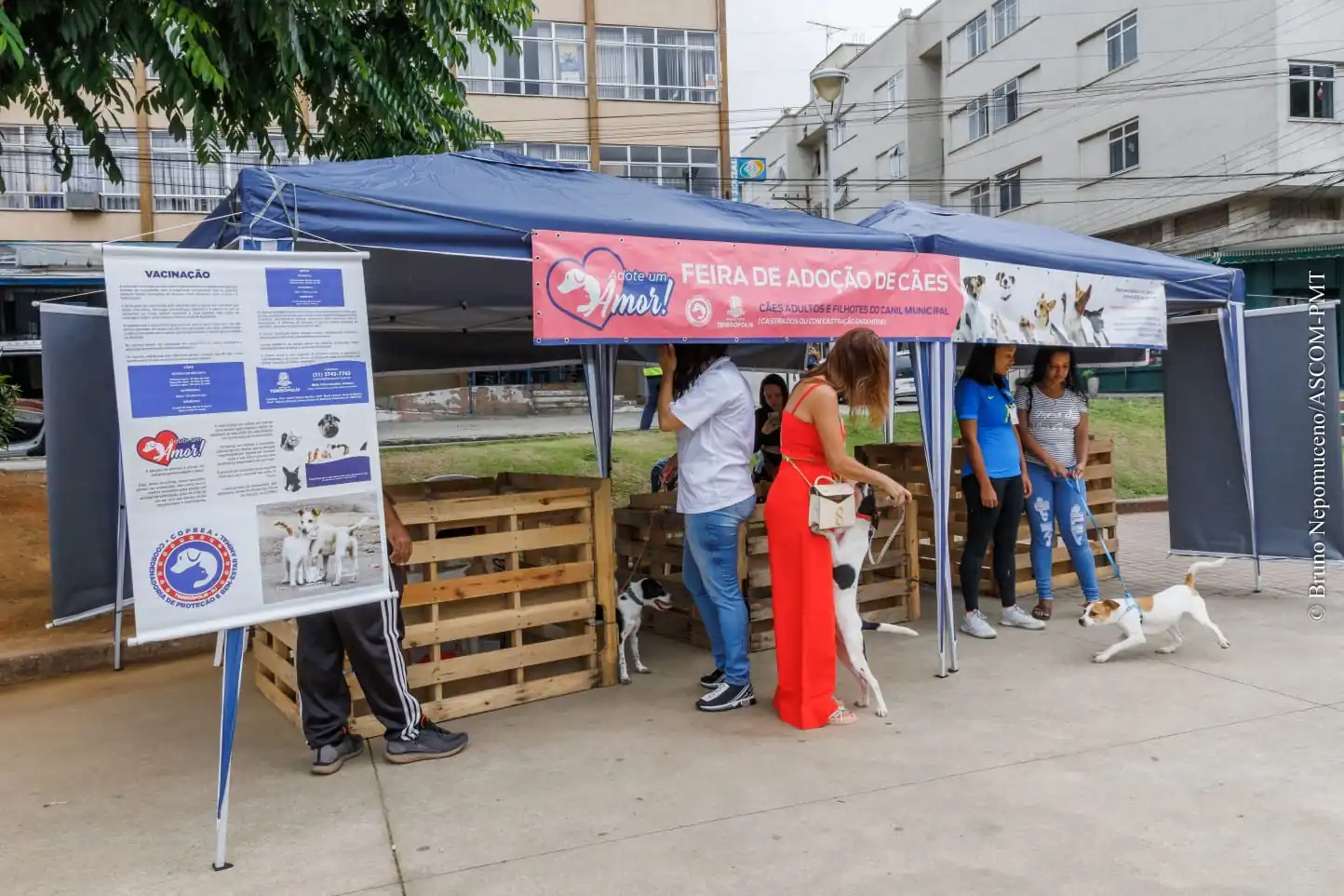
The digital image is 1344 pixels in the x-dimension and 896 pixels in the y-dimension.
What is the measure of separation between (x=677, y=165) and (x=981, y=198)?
1345 centimetres

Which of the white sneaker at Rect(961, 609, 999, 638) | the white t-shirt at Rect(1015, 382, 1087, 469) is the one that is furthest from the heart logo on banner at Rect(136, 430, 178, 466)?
the white t-shirt at Rect(1015, 382, 1087, 469)

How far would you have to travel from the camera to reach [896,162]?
127 ft

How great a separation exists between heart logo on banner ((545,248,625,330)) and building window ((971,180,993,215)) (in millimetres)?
31881

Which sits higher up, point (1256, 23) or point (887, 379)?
point (1256, 23)

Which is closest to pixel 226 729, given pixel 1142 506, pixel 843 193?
pixel 1142 506

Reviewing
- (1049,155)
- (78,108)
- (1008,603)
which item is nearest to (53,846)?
(78,108)

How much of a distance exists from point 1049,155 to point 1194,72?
556cm

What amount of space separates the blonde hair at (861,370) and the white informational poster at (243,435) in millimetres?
1943

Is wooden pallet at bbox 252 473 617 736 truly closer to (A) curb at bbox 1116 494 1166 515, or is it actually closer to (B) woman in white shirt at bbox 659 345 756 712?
(B) woman in white shirt at bbox 659 345 756 712

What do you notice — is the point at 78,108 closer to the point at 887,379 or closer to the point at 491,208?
the point at 491,208

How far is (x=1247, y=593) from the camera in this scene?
6.88 metres

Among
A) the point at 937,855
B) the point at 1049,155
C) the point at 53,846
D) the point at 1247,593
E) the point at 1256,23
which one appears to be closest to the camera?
the point at 937,855

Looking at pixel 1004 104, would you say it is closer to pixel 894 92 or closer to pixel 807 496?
pixel 894 92

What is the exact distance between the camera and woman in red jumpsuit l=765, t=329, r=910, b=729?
414 centimetres
